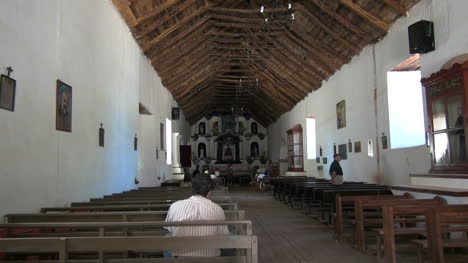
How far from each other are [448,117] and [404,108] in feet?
9.89

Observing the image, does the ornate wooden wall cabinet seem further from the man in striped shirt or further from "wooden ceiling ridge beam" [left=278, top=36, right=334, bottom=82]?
"wooden ceiling ridge beam" [left=278, top=36, right=334, bottom=82]

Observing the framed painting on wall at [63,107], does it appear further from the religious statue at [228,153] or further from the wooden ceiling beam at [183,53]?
the religious statue at [228,153]

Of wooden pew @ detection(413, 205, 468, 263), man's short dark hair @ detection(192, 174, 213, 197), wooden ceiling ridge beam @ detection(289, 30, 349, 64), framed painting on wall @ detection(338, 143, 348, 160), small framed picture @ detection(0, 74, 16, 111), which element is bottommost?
wooden pew @ detection(413, 205, 468, 263)

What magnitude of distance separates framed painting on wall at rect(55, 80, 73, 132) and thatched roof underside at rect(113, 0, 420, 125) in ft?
11.1

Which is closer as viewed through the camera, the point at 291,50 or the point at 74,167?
the point at 74,167


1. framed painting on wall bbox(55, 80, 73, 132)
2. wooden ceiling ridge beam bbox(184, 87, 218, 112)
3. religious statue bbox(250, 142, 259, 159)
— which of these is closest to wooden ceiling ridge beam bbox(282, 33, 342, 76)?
wooden ceiling ridge beam bbox(184, 87, 218, 112)

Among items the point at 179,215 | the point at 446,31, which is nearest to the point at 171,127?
the point at 446,31

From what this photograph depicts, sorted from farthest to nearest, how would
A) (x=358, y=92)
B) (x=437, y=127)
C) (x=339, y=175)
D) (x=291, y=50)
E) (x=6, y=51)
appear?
1. (x=291, y=50)
2. (x=358, y=92)
3. (x=339, y=175)
4. (x=437, y=127)
5. (x=6, y=51)

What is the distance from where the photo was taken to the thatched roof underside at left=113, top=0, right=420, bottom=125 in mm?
9641

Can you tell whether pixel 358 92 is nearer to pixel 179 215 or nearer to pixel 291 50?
pixel 291 50

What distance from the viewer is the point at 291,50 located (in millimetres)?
13734

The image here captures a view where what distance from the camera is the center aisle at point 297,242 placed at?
19.4 ft

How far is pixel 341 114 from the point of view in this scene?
13.0 meters

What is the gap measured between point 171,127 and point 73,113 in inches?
485
